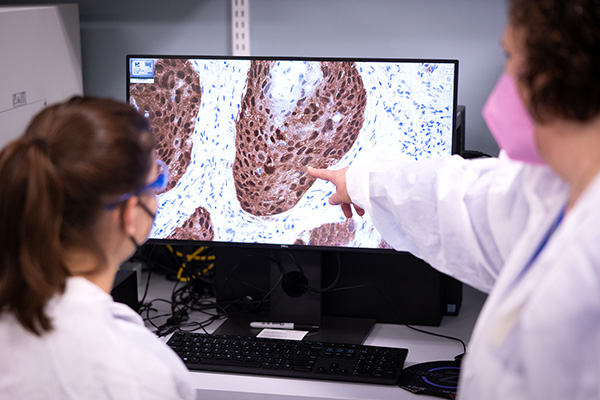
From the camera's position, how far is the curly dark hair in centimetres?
75

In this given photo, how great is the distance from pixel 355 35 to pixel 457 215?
2.47ft

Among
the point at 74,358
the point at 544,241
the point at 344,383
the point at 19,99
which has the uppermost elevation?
the point at 19,99

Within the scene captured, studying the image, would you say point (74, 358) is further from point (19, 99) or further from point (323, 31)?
point (323, 31)

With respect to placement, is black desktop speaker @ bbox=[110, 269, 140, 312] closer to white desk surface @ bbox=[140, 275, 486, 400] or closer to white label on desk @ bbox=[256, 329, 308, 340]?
white desk surface @ bbox=[140, 275, 486, 400]

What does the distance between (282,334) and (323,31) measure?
759 mm

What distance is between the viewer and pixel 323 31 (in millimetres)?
1763

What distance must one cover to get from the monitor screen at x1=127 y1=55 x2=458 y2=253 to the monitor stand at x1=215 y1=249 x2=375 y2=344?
0.06 meters

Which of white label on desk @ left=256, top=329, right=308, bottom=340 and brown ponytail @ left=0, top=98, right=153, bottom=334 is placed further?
white label on desk @ left=256, top=329, right=308, bottom=340

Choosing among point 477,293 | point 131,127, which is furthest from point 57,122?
point 477,293

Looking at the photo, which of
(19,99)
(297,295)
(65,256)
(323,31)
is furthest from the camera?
(323,31)

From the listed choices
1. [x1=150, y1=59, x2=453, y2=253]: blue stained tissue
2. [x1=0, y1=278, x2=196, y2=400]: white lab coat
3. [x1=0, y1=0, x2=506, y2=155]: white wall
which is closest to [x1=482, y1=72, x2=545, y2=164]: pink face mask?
[x1=150, y1=59, x2=453, y2=253]: blue stained tissue

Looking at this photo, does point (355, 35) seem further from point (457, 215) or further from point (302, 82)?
point (457, 215)

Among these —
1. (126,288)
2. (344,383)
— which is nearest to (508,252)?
(344,383)

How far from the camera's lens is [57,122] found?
843 mm
